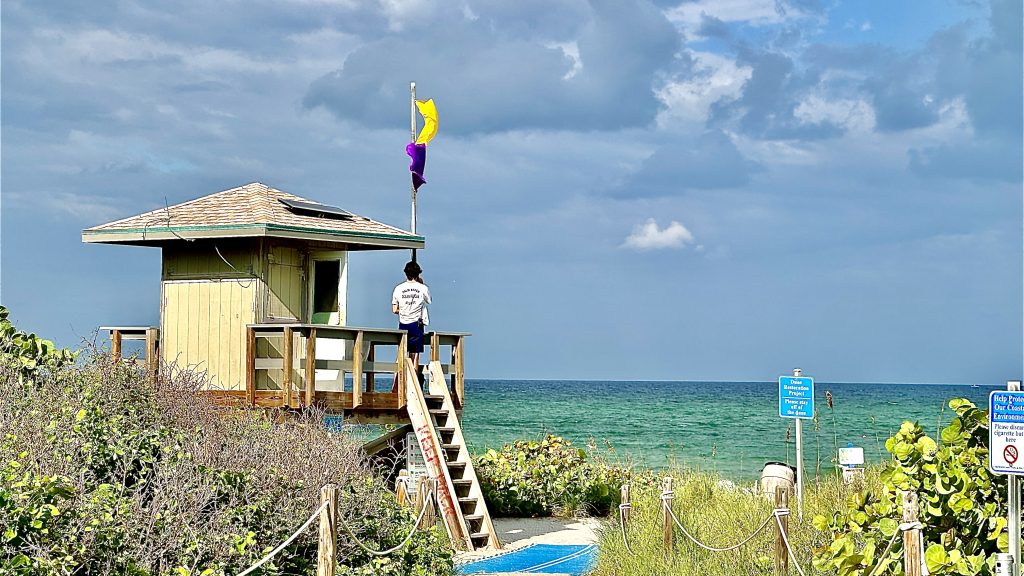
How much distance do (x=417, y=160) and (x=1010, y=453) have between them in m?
12.3

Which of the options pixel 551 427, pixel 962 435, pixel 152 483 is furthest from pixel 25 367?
pixel 551 427

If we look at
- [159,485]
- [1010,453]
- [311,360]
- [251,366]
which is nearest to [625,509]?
[311,360]

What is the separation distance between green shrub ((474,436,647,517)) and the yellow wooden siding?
5133mm

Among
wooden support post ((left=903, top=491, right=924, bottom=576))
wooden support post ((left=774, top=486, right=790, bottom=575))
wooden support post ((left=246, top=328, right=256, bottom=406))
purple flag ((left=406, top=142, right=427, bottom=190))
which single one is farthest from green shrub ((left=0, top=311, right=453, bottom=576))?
purple flag ((left=406, top=142, right=427, bottom=190))

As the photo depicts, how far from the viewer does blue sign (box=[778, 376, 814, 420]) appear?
40.7ft

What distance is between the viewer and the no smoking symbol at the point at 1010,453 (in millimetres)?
6387

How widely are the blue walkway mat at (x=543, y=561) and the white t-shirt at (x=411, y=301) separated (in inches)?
136

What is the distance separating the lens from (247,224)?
48.7 feet

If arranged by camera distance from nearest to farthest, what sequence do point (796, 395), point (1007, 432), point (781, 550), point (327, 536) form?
point (1007, 432)
point (327, 536)
point (781, 550)
point (796, 395)

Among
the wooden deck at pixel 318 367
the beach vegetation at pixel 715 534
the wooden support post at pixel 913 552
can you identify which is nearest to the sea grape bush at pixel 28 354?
the wooden deck at pixel 318 367

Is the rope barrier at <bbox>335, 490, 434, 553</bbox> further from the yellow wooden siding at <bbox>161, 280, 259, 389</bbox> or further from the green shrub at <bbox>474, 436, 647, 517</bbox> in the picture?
the green shrub at <bbox>474, 436, 647, 517</bbox>

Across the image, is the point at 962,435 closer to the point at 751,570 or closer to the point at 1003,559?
the point at 1003,559

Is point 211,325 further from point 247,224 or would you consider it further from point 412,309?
point 412,309

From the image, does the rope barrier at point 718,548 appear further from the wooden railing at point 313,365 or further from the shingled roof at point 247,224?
the shingled roof at point 247,224
